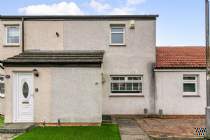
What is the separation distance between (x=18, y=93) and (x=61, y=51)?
493 centimetres

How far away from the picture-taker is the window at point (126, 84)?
20000 mm

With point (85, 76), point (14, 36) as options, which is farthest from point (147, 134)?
point (14, 36)

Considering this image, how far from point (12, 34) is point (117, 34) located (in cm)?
709

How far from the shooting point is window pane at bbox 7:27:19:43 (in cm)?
→ 2055

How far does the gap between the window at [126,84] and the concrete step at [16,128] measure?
6.62 m

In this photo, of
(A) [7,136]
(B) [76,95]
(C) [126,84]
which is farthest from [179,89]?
(A) [7,136]

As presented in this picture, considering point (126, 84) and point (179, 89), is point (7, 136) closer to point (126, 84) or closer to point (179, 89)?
point (126, 84)

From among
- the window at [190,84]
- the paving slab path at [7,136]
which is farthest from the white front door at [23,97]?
the window at [190,84]

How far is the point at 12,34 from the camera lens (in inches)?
811

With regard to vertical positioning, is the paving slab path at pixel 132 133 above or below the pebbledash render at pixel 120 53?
below

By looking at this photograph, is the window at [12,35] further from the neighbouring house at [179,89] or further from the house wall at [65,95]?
the neighbouring house at [179,89]

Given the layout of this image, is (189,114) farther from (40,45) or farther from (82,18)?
(40,45)

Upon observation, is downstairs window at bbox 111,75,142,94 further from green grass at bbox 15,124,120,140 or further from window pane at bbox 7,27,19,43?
window pane at bbox 7,27,19,43

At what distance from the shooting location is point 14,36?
20.6 meters
